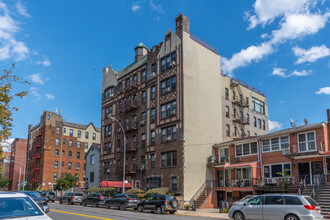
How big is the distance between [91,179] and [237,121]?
27.3 metres

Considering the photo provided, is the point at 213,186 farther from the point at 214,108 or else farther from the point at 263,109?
the point at 263,109

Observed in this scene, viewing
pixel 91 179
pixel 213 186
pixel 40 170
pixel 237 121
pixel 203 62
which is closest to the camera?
pixel 213 186

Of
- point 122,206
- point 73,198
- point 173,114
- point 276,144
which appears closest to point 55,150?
point 73,198

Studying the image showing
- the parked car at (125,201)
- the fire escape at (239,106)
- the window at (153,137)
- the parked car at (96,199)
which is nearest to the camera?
the parked car at (125,201)

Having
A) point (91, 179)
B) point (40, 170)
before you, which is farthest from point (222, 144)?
point (40, 170)

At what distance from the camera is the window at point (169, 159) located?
121 ft

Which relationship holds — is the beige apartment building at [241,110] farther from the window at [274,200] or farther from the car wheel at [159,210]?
the window at [274,200]

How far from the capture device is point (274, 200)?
1762 centimetres

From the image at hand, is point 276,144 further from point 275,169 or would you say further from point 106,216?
point 106,216

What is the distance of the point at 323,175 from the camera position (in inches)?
1042

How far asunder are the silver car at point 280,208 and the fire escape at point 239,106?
2604cm

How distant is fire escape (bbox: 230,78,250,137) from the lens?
146 ft

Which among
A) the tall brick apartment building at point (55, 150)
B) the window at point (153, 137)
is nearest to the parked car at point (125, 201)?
the window at point (153, 137)

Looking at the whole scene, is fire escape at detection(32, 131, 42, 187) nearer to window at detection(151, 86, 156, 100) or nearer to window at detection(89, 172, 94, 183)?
window at detection(89, 172, 94, 183)
